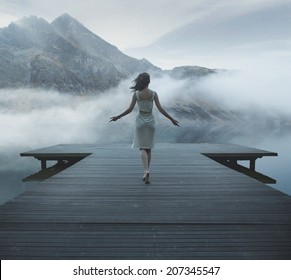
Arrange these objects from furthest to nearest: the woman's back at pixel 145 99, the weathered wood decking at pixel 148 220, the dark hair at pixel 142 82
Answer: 1. the woman's back at pixel 145 99
2. the dark hair at pixel 142 82
3. the weathered wood decking at pixel 148 220

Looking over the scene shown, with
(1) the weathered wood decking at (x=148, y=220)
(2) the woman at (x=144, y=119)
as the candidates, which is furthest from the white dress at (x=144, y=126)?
(1) the weathered wood decking at (x=148, y=220)

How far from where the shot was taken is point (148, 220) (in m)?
4.04

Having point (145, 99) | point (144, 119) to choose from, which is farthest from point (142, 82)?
point (144, 119)

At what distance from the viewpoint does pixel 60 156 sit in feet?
39.3

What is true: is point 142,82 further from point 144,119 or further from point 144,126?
point 144,126

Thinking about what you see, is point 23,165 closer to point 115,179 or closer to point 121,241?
point 115,179

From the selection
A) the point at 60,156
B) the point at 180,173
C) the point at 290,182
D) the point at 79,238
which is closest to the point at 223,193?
the point at 180,173

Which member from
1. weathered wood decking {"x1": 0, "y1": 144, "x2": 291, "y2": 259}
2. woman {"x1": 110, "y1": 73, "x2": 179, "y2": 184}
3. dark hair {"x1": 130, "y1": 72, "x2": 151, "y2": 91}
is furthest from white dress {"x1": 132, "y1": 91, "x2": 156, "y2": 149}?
weathered wood decking {"x1": 0, "y1": 144, "x2": 291, "y2": 259}

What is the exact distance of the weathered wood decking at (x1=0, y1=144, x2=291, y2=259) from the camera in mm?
3197

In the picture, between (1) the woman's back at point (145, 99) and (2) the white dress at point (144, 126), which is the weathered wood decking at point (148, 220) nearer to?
(2) the white dress at point (144, 126)

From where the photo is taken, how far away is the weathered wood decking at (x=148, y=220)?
3197 millimetres

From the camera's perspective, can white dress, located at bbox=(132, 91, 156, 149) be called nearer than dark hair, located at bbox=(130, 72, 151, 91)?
No

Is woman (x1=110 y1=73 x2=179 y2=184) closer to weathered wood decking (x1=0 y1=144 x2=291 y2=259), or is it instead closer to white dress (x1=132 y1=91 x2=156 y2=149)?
white dress (x1=132 y1=91 x2=156 y2=149)

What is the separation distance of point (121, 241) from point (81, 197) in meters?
1.98
